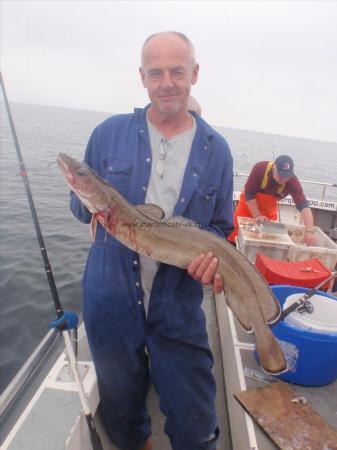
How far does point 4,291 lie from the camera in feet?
26.3

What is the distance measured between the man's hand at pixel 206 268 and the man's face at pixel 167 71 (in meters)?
1.18

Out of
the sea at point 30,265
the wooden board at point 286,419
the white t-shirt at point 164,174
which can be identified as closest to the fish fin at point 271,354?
the wooden board at point 286,419

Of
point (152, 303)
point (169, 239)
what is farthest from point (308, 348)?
point (169, 239)

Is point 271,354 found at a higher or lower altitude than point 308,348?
higher

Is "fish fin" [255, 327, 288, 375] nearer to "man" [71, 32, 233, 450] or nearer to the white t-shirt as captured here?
"man" [71, 32, 233, 450]

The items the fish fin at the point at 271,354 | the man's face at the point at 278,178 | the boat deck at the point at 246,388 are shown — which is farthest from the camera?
the man's face at the point at 278,178

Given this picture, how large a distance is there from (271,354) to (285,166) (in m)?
4.84

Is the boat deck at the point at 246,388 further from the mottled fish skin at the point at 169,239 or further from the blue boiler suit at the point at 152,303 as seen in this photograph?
the mottled fish skin at the point at 169,239

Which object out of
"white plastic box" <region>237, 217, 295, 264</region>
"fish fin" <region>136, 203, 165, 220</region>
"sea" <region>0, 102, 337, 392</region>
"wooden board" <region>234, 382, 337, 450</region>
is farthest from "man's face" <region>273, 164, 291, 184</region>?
"fish fin" <region>136, 203, 165, 220</region>

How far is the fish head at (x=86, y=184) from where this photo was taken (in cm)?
253

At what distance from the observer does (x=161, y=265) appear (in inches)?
109

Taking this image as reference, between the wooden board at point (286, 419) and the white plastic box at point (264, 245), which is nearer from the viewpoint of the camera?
the wooden board at point (286, 419)

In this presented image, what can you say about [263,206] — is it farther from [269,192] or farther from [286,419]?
[286,419]

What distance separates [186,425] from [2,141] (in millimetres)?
33097
